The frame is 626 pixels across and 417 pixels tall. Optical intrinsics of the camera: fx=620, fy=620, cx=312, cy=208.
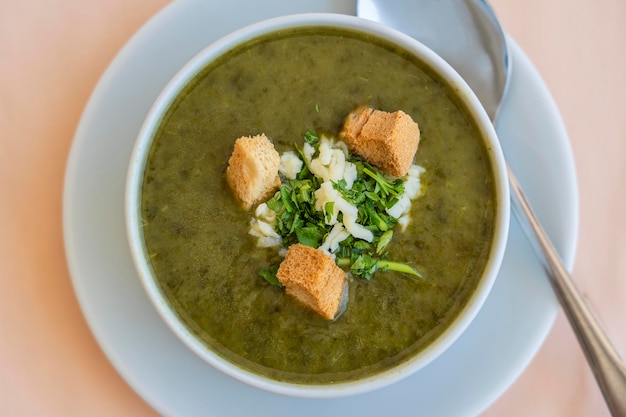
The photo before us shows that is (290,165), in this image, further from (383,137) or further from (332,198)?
(383,137)

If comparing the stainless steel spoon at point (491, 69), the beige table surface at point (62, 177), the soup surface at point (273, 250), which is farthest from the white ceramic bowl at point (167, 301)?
the beige table surface at point (62, 177)

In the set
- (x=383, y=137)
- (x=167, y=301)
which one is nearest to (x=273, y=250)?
(x=167, y=301)

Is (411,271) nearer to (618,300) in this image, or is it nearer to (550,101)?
(550,101)

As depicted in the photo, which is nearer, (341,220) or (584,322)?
(341,220)

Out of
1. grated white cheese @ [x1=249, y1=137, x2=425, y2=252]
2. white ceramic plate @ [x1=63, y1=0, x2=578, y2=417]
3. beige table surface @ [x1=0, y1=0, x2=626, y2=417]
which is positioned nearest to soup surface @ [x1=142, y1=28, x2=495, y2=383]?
grated white cheese @ [x1=249, y1=137, x2=425, y2=252]

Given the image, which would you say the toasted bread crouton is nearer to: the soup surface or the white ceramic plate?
the soup surface

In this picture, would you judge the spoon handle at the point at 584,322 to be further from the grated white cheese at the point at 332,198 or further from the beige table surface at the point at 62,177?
the grated white cheese at the point at 332,198

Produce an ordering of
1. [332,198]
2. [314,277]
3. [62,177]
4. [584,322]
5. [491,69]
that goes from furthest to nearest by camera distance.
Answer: [62,177]
[491,69]
[584,322]
[332,198]
[314,277]
